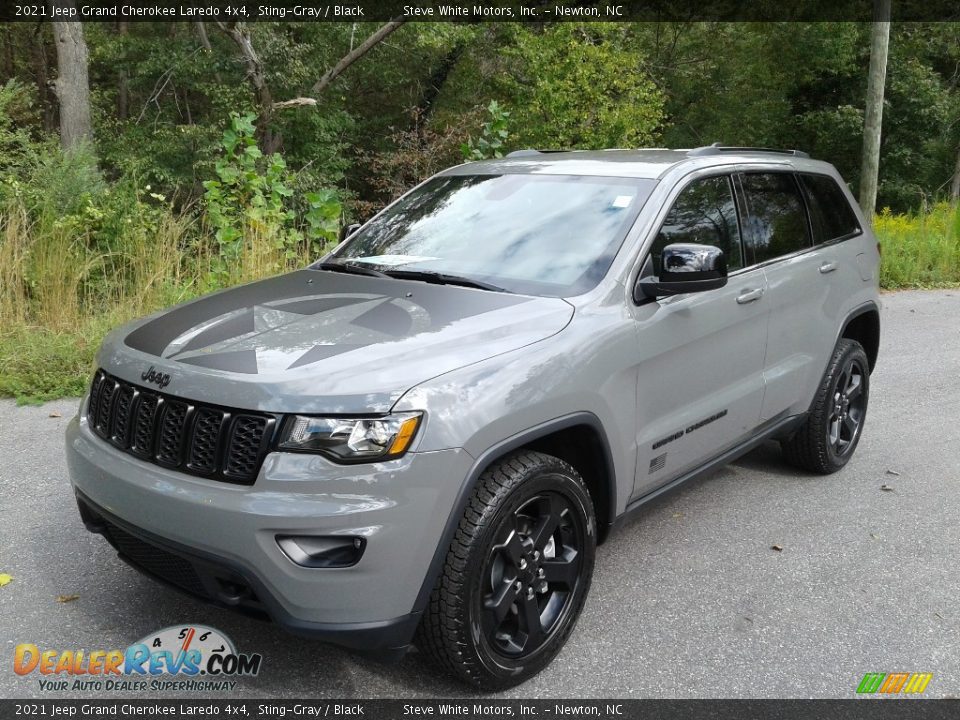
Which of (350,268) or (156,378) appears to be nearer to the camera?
(156,378)

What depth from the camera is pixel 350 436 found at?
2.69 meters

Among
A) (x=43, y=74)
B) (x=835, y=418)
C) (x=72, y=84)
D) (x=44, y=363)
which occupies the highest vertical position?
(x=43, y=74)

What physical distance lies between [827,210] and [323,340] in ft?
11.2

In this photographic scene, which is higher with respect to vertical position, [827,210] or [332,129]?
[332,129]

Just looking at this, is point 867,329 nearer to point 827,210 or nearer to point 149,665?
point 827,210

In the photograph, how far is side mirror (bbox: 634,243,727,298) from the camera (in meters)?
3.55

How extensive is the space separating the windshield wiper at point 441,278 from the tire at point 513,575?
32.5 inches

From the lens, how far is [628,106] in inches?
685

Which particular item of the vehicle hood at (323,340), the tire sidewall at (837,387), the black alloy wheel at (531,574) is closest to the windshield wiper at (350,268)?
the vehicle hood at (323,340)

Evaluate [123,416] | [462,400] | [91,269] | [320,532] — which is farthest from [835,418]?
[91,269]

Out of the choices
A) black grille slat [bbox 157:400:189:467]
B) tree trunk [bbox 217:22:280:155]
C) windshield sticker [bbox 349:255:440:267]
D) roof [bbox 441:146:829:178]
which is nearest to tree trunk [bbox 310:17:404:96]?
tree trunk [bbox 217:22:280:155]

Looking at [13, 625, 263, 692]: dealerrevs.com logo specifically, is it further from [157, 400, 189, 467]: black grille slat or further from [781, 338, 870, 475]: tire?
[781, 338, 870, 475]: tire

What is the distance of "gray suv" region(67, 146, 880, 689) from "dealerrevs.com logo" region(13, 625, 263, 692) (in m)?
0.44

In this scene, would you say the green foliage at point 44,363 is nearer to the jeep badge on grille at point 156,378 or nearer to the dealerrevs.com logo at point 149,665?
the dealerrevs.com logo at point 149,665
